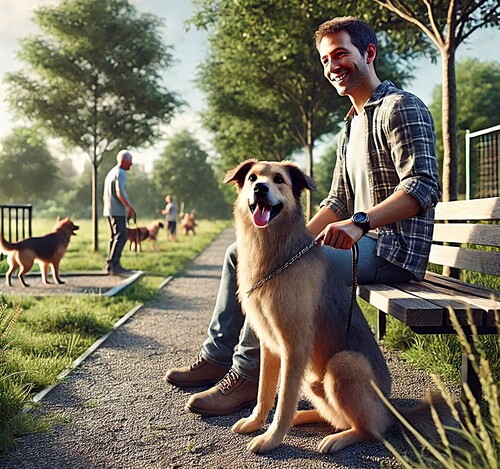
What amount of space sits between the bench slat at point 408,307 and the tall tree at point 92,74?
46.1 feet

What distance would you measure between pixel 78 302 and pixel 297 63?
11022mm

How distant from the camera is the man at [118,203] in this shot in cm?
988

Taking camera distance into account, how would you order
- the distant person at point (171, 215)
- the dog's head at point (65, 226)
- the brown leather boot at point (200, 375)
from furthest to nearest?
1. the distant person at point (171, 215)
2. the dog's head at point (65, 226)
3. the brown leather boot at point (200, 375)

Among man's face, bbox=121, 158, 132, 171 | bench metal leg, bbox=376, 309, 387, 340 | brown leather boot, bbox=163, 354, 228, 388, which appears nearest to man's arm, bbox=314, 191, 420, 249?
brown leather boot, bbox=163, 354, 228, 388

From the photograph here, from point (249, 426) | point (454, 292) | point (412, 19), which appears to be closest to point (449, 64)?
point (412, 19)

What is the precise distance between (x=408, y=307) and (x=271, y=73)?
46.2ft

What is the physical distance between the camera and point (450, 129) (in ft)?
21.5

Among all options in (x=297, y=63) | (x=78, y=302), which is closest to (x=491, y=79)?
(x=297, y=63)

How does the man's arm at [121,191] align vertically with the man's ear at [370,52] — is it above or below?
below

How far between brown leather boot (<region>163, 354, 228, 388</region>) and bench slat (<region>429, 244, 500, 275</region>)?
201 cm

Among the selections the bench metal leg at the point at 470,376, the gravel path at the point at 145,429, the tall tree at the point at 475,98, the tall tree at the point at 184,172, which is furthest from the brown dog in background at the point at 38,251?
the tall tree at the point at 184,172

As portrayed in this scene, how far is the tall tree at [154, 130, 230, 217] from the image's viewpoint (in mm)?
56906

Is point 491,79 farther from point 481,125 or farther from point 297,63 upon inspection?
point 297,63

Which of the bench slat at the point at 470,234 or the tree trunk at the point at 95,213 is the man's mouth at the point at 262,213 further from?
the tree trunk at the point at 95,213
